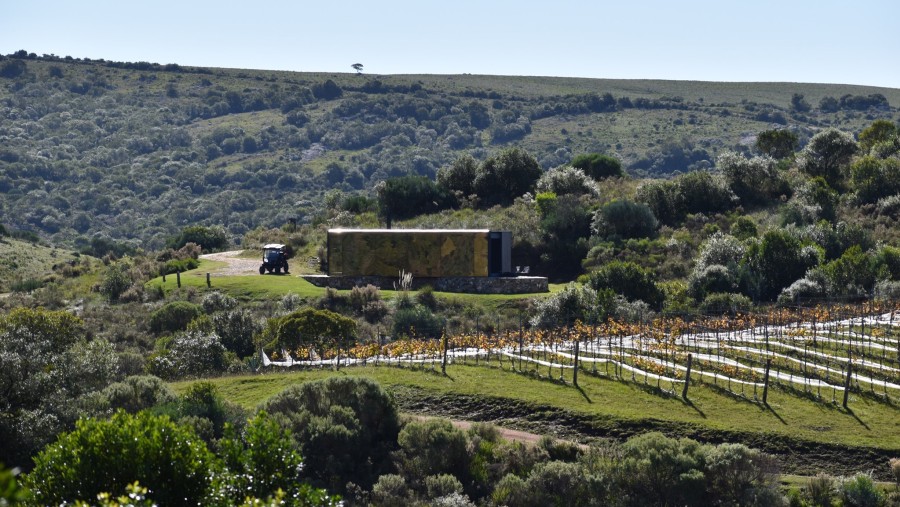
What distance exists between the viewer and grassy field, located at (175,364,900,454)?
3503 centimetres

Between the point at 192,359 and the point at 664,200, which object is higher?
the point at 664,200

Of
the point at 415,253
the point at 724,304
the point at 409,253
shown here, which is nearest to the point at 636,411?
the point at 724,304

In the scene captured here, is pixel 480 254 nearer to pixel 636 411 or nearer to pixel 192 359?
pixel 192 359

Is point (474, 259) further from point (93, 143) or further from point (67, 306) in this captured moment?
point (93, 143)

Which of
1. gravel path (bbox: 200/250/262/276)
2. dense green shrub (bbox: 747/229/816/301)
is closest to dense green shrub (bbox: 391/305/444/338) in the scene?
gravel path (bbox: 200/250/262/276)

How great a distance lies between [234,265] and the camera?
7275 centimetres

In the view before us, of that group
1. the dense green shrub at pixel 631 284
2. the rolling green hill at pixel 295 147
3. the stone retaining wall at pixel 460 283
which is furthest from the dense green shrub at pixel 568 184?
the rolling green hill at pixel 295 147

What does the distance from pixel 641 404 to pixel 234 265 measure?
128 feet

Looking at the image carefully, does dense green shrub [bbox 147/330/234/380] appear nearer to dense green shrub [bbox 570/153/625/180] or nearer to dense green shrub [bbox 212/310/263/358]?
dense green shrub [bbox 212/310/263/358]

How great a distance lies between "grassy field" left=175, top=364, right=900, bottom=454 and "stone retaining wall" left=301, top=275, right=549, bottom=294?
21.8 meters

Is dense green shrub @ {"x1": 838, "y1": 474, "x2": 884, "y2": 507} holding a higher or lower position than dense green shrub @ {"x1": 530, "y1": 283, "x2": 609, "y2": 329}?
higher

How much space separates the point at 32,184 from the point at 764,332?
139m

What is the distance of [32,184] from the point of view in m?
171

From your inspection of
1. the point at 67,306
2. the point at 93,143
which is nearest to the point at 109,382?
the point at 67,306
